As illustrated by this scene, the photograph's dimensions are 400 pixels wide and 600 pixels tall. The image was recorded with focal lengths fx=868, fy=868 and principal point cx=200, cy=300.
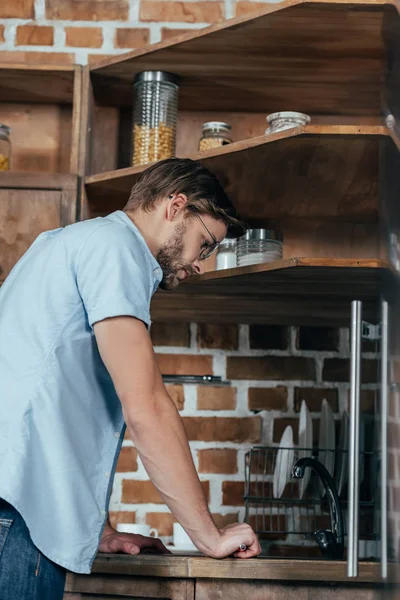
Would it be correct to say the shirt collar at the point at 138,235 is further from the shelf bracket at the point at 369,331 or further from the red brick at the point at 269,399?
the red brick at the point at 269,399

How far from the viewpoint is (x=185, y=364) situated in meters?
2.34

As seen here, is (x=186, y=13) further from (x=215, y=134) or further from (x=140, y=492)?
(x=140, y=492)

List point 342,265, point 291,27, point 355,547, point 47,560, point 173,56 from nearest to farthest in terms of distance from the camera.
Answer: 1. point 355,547
2. point 47,560
3. point 342,265
4. point 291,27
5. point 173,56

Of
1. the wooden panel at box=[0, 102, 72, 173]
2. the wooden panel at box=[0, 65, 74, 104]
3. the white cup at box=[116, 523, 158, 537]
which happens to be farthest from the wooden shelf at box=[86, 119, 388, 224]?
the white cup at box=[116, 523, 158, 537]

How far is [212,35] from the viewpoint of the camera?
197cm

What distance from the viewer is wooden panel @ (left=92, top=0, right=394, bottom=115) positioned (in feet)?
6.19

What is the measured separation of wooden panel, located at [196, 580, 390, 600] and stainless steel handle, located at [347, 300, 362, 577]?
0.36 meters

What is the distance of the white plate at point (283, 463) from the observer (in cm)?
214

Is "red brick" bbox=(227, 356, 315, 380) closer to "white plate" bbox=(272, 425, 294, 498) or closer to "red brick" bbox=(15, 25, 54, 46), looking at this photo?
"white plate" bbox=(272, 425, 294, 498)

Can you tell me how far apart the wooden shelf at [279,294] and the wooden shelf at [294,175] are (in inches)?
9.7

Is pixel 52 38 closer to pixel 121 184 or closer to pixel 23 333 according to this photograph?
pixel 121 184

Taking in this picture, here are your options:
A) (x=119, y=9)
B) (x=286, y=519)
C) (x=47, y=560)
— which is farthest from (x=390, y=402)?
(x=119, y=9)

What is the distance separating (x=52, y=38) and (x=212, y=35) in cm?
68

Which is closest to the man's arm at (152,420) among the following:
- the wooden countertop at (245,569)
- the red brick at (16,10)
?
the wooden countertop at (245,569)
